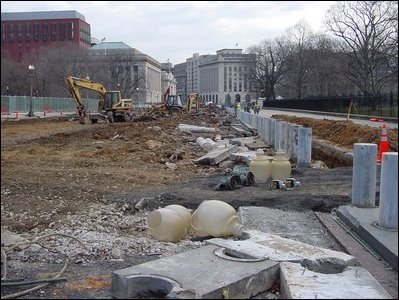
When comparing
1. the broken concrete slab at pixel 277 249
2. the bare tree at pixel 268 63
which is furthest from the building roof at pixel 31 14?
the bare tree at pixel 268 63

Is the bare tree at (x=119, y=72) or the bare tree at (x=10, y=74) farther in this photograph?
Answer: the bare tree at (x=119, y=72)

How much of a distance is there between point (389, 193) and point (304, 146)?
8.53 meters

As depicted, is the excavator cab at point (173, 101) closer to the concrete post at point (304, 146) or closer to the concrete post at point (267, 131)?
the concrete post at point (267, 131)

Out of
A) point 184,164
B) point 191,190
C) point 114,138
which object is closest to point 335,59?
point 114,138

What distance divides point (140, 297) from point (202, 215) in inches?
92.3

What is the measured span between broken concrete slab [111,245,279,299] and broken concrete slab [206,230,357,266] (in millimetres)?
364

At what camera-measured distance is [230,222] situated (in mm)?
6363

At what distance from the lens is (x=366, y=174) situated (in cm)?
741

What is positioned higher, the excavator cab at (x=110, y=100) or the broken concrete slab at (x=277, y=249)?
the excavator cab at (x=110, y=100)

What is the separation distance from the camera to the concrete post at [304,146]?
13.9 meters

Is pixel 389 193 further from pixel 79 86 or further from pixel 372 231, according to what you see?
pixel 79 86

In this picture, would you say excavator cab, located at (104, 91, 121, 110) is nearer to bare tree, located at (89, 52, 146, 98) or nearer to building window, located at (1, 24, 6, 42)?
bare tree, located at (89, 52, 146, 98)

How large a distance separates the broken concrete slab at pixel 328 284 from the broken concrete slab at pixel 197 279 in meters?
0.24

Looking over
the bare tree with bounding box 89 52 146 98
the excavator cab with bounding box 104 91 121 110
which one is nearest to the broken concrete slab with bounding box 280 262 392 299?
the bare tree with bounding box 89 52 146 98
